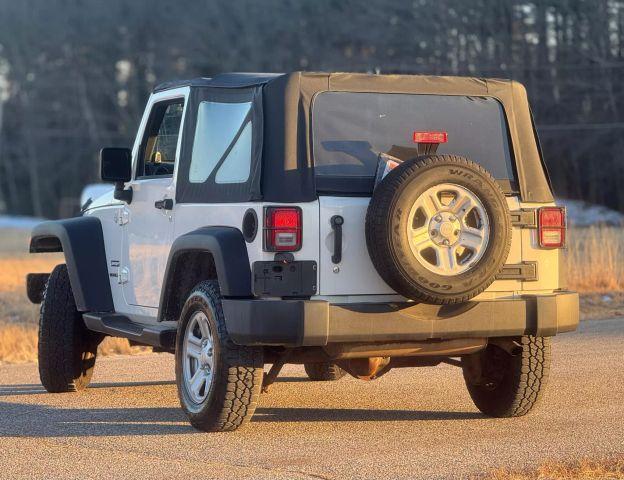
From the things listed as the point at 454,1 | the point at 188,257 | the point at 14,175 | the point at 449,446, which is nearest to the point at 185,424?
the point at 188,257

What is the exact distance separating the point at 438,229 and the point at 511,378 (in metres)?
1.43

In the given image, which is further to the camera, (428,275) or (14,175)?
(14,175)

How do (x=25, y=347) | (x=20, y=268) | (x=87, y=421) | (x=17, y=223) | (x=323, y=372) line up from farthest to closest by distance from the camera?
(x=17, y=223), (x=20, y=268), (x=25, y=347), (x=323, y=372), (x=87, y=421)

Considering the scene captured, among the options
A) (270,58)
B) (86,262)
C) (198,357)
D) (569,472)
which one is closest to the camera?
(569,472)

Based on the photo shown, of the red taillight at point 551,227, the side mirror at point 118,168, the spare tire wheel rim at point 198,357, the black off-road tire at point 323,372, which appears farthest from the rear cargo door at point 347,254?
the black off-road tire at point 323,372

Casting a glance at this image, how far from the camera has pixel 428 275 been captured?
728 centimetres

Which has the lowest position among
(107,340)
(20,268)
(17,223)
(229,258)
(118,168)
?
(17,223)

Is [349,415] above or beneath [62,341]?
beneath

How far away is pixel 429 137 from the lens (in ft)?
25.6

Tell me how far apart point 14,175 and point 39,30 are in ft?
29.5

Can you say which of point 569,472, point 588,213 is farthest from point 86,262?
point 588,213

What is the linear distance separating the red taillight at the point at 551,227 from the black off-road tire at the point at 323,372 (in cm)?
286

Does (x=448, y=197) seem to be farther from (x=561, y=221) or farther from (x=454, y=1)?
(x=454, y=1)

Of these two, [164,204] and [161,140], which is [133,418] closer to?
[164,204]
